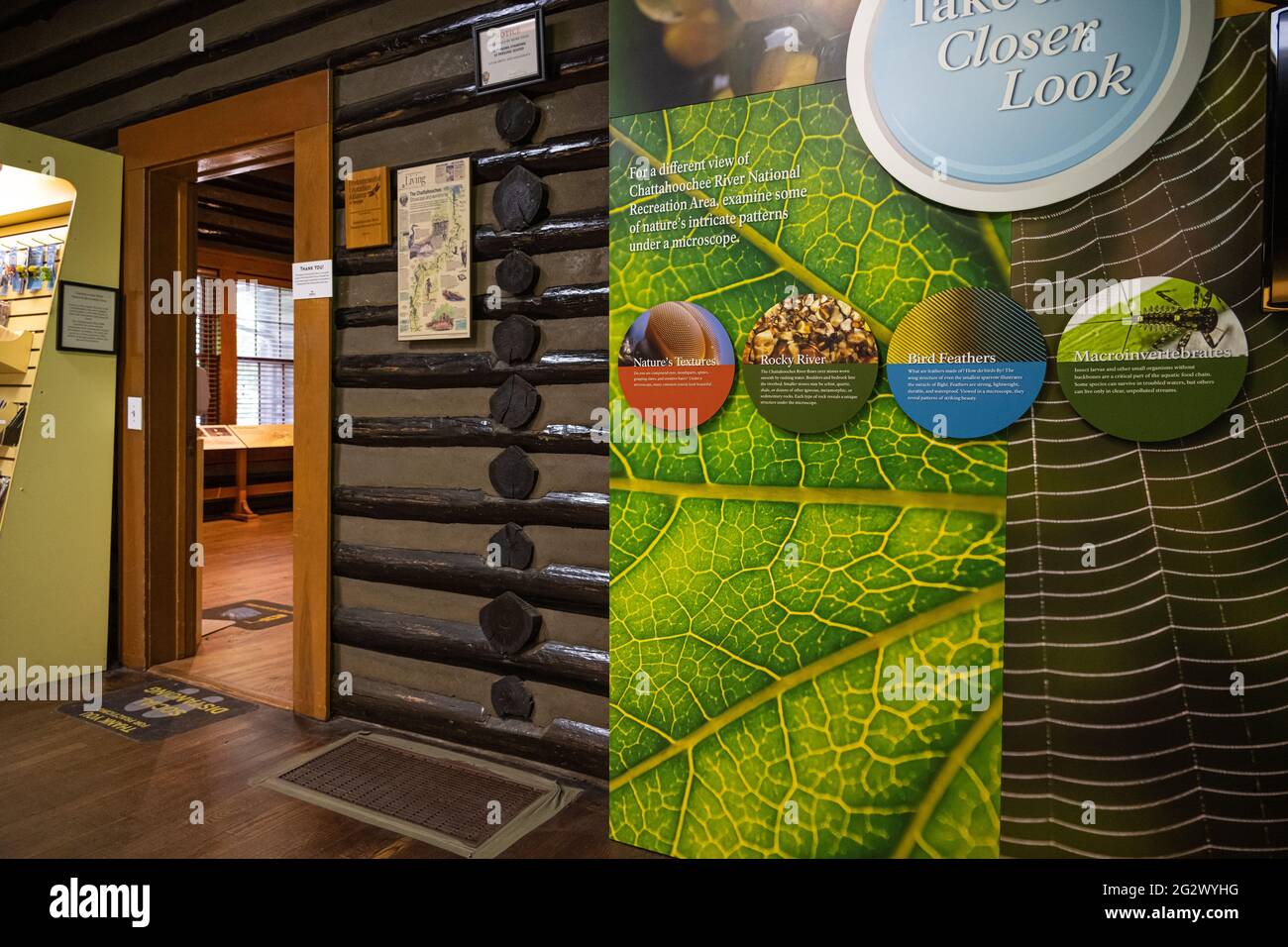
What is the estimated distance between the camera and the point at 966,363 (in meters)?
1.96

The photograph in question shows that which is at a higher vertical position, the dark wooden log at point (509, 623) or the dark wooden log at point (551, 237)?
the dark wooden log at point (551, 237)

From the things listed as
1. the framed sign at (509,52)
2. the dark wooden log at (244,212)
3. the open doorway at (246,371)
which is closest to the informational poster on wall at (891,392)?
the framed sign at (509,52)

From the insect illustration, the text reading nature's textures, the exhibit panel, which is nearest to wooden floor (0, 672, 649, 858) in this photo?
the text reading nature's textures

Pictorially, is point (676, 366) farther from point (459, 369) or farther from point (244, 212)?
point (244, 212)

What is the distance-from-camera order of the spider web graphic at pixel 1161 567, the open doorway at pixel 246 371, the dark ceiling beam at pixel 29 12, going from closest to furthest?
the spider web graphic at pixel 1161 567 → the dark ceiling beam at pixel 29 12 → the open doorway at pixel 246 371

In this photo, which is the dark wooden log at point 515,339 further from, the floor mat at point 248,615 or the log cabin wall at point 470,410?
the floor mat at point 248,615

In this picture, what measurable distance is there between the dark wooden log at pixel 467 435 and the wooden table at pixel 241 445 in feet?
21.3

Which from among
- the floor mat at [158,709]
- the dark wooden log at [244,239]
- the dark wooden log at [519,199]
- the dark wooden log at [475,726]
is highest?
the dark wooden log at [244,239]

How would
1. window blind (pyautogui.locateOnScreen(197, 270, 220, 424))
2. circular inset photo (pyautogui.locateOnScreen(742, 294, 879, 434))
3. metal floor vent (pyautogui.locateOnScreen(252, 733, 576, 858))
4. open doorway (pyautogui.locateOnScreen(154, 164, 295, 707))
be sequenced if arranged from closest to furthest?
circular inset photo (pyautogui.locateOnScreen(742, 294, 879, 434)), metal floor vent (pyautogui.locateOnScreen(252, 733, 576, 858)), open doorway (pyautogui.locateOnScreen(154, 164, 295, 707)), window blind (pyautogui.locateOnScreen(197, 270, 220, 424))

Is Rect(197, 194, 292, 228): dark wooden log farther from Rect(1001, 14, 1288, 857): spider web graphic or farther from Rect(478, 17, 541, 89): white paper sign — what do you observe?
Rect(1001, 14, 1288, 857): spider web graphic

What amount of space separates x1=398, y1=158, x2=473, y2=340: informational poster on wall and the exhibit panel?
1981 millimetres

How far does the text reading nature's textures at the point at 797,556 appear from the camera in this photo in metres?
2.00

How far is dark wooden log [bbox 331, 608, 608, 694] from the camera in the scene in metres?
2.93
